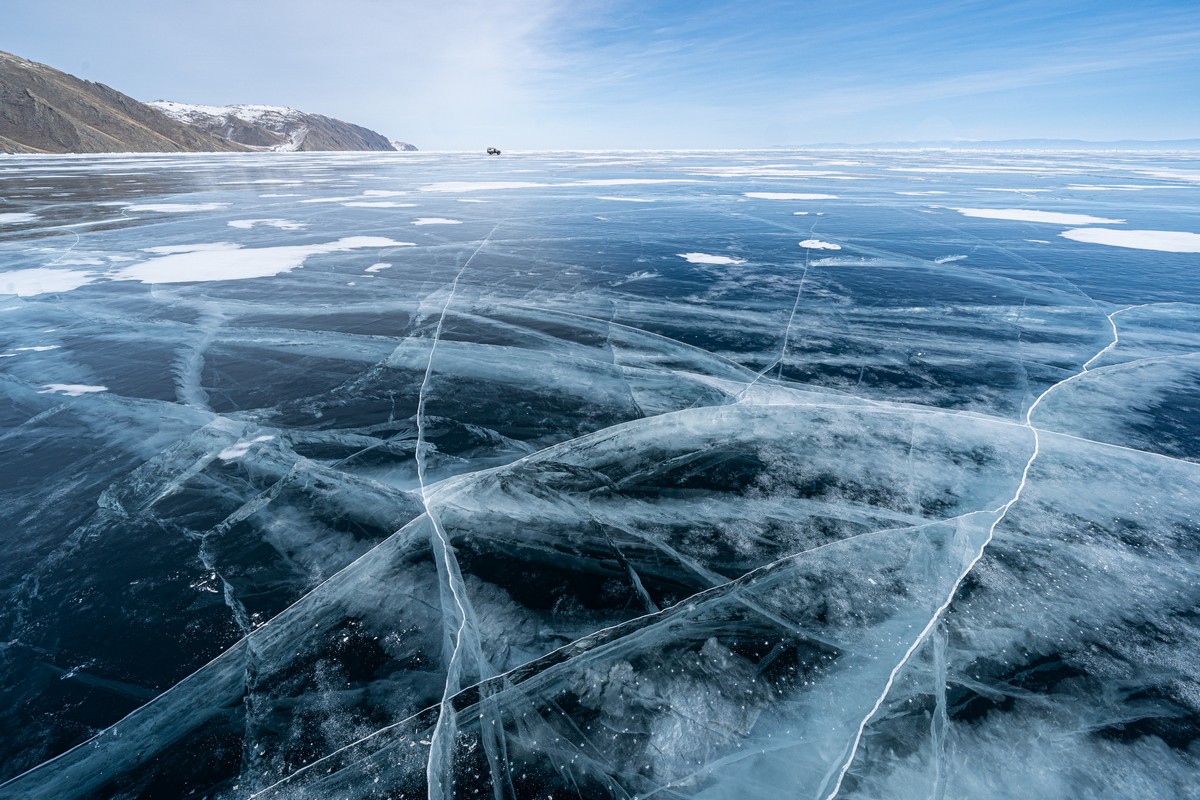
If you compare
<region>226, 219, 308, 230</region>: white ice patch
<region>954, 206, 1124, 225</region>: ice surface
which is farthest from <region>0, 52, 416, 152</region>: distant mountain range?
<region>954, 206, 1124, 225</region>: ice surface

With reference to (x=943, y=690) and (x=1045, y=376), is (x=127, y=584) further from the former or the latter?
(x=1045, y=376)

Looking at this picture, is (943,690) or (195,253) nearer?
(943,690)

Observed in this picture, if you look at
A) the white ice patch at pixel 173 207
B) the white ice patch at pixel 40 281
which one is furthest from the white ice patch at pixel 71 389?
the white ice patch at pixel 173 207

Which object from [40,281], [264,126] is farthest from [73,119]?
[40,281]

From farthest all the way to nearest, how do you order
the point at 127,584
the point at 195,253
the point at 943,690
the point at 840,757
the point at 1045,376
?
the point at 195,253
the point at 1045,376
the point at 127,584
the point at 943,690
the point at 840,757

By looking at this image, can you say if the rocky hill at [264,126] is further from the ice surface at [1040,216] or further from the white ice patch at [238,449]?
the white ice patch at [238,449]

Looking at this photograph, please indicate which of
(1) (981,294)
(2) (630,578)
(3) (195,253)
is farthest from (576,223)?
(2) (630,578)

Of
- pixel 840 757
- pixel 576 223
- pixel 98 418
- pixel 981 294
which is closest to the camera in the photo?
pixel 840 757

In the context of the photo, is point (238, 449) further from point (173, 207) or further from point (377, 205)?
point (173, 207)
